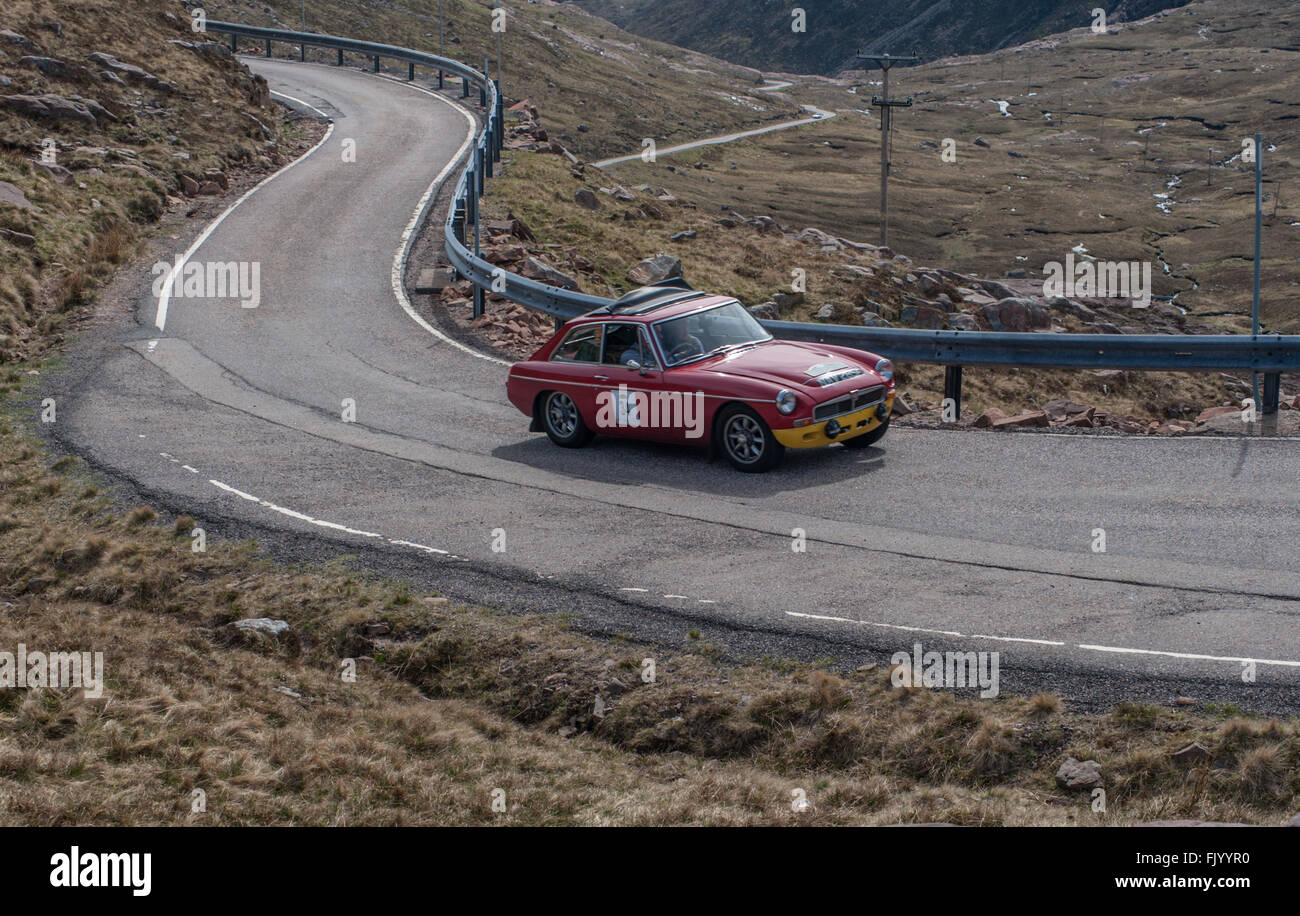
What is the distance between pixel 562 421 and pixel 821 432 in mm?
3140

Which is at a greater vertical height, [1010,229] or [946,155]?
[946,155]

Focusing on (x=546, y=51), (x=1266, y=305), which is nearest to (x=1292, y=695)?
(x=1266, y=305)

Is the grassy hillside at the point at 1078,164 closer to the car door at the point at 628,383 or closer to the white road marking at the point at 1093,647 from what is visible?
the car door at the point at 628,383

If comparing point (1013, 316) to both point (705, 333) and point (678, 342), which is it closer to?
point (705, 333)

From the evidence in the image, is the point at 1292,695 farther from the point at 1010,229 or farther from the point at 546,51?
the point at 546,51

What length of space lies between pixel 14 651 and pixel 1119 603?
7.46 m

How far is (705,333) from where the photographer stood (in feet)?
44.0

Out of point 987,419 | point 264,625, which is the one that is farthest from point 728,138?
point 264,625

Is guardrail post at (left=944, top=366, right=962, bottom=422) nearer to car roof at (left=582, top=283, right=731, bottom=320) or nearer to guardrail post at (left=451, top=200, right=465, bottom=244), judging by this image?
car roof at (left=582, top=283, right=731, bottom=320)

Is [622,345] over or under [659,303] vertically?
under

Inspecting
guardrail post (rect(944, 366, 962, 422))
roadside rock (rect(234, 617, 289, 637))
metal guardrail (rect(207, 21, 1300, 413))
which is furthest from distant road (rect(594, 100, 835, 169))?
roadside rock (rect(234, 617, 289, 637))

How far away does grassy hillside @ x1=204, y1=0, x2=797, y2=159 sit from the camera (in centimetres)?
6981

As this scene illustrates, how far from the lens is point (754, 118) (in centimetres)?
10381
